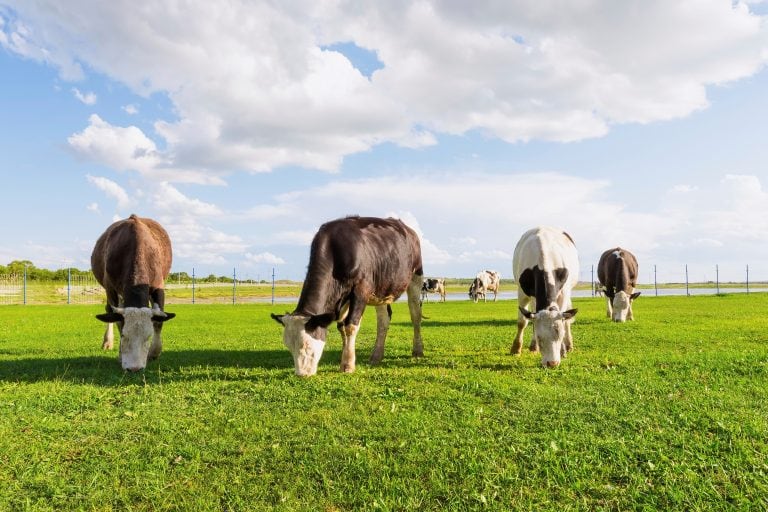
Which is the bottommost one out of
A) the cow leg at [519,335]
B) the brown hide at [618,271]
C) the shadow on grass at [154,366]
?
the shadow on grass at [154,366]

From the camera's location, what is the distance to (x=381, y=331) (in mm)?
10859

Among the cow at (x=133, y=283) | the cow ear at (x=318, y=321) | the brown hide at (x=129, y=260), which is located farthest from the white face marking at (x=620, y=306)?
the brown hide at (x=129, y=260)

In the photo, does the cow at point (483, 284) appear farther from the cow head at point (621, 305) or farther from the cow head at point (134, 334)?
the cow head at point (134, 334)

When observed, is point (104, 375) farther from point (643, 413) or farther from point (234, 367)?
point (643, 413)

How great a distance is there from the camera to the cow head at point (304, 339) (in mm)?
8477

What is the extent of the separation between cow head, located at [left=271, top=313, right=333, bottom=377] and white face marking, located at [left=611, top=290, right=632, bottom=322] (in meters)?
13.9

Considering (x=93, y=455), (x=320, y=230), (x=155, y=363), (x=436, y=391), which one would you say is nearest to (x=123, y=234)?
(x=155, y=363)

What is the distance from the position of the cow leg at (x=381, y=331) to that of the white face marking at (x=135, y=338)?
4206 millimetres

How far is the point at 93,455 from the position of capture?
17.0ft

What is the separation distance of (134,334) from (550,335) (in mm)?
7404

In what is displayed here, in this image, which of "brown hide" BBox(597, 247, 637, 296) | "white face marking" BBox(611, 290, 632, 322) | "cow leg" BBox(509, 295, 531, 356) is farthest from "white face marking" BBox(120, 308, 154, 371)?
"brown hide" BBox(597, 247, 637, 296)

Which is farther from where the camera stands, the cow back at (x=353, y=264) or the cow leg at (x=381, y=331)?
the cow leg at (x=381, y=331)

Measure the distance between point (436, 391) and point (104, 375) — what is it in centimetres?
579

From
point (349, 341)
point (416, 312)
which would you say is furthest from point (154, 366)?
point (416, 312)
